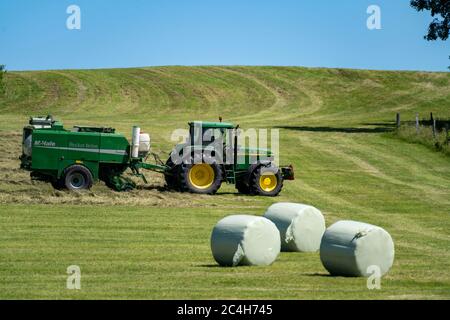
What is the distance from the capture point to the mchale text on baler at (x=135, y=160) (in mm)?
28266

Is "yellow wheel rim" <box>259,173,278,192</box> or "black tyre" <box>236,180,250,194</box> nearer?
"yellow wheel rim" <box>259,173,278,192</box>

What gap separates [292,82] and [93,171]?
53774 mm

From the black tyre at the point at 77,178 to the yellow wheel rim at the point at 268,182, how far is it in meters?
5.48

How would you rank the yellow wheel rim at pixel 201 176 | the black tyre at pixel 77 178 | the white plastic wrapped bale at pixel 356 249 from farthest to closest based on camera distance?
the yellow wheel rim at pixel 201 176 → the black tyre at pixel 77 178 → the white plastic wrapped bale at pixel 356 249

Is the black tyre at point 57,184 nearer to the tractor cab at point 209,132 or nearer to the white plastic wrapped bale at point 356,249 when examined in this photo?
the tractor cab at point 209,132

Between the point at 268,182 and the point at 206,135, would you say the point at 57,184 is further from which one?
the point at 268,182

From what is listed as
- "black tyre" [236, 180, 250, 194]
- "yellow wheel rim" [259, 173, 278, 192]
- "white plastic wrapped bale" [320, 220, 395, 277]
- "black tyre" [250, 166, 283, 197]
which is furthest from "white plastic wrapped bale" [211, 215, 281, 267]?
"black tyre" [236, 180, 250, 194]

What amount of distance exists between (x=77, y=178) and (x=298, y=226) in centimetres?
1198

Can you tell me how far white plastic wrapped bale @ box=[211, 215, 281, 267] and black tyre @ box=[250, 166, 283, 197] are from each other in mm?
13693

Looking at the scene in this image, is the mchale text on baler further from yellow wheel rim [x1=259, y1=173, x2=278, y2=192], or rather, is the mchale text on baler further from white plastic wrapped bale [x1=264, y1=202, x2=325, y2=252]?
white plastic wrapped bale [x1=264, y1=202, x2=325, y2=252]

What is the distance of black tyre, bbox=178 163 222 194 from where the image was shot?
29531 millimetres

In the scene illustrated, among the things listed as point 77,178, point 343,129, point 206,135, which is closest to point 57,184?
point 77,178

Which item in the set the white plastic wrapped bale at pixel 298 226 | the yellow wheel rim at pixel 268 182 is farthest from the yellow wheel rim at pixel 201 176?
the white plastic wrapped bale at pixel 298 226
